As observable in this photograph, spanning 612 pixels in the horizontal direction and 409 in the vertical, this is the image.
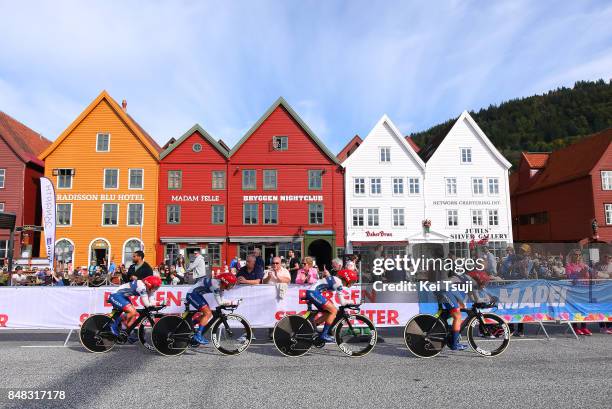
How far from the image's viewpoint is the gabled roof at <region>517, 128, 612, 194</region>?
119 feet

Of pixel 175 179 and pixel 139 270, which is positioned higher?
pixel 175 179

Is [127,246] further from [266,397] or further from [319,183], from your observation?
[266,397]

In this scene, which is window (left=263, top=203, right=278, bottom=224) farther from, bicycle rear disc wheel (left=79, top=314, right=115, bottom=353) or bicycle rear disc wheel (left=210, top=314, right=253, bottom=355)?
bicycle rear disc wheel (left=210, top=314, right=253, bottom=355)

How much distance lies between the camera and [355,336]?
8.14 metres

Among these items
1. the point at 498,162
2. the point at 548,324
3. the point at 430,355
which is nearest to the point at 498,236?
the point at 498,162

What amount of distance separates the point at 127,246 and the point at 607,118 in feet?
358

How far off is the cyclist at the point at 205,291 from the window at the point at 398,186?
2629cm

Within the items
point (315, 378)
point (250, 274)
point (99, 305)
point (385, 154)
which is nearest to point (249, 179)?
point (385, 154)

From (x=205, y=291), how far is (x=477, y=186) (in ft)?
97.5

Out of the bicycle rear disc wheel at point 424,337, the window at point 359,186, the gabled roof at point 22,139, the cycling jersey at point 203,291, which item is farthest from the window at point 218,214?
the bicycle rear disc wheel at point 424,337

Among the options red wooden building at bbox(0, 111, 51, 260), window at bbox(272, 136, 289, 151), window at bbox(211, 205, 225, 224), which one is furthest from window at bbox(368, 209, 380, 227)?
red wooden building at bbox(0, 111, 51, 260)

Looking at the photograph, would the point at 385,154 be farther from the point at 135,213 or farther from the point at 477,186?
the point at 135,213

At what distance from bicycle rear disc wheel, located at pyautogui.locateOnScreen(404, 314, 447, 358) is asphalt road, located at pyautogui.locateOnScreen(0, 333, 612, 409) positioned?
0.81 ft

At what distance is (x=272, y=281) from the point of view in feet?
33.4
